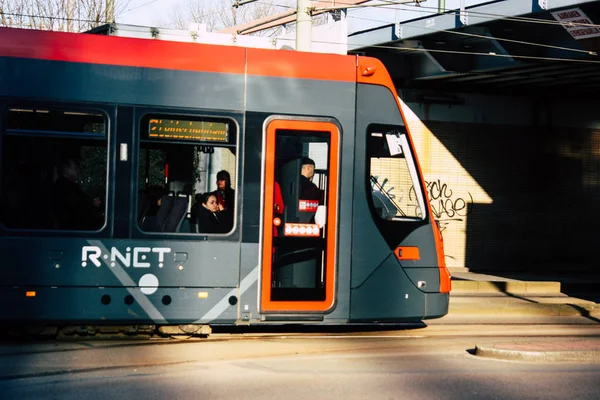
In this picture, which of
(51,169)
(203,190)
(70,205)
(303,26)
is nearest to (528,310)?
(303,26)

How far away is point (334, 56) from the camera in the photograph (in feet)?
34.7

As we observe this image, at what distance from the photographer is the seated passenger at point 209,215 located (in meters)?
10.1

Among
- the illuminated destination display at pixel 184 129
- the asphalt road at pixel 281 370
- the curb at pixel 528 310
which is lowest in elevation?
the curb at pixel 528 310

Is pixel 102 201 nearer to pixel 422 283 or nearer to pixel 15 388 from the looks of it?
pixel 15 388

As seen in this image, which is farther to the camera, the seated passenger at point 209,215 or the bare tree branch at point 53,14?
the bare tree branch at point 53,14

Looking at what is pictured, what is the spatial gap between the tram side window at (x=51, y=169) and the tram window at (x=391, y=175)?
9.84 ft

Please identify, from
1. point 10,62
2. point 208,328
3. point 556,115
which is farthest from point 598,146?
point 10,62

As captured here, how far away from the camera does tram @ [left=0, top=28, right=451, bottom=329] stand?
31.9ft

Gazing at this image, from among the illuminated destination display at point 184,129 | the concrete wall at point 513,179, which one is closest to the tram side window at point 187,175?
the illuminated destination display at point 184,129

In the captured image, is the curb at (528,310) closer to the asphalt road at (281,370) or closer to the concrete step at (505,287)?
the concrete step at (505,287)

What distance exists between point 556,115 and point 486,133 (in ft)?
6.38

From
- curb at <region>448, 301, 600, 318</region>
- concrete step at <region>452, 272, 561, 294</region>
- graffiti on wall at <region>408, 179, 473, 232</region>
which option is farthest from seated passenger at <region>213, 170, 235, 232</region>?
graffiti on wall at <region>408, 179, 473, 232</region>

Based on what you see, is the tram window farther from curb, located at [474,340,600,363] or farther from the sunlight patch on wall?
the sunlight patch on wall

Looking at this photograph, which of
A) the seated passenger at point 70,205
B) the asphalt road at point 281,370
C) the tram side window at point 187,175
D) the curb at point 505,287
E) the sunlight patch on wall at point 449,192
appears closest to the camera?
the asphalt road at point 281,370
